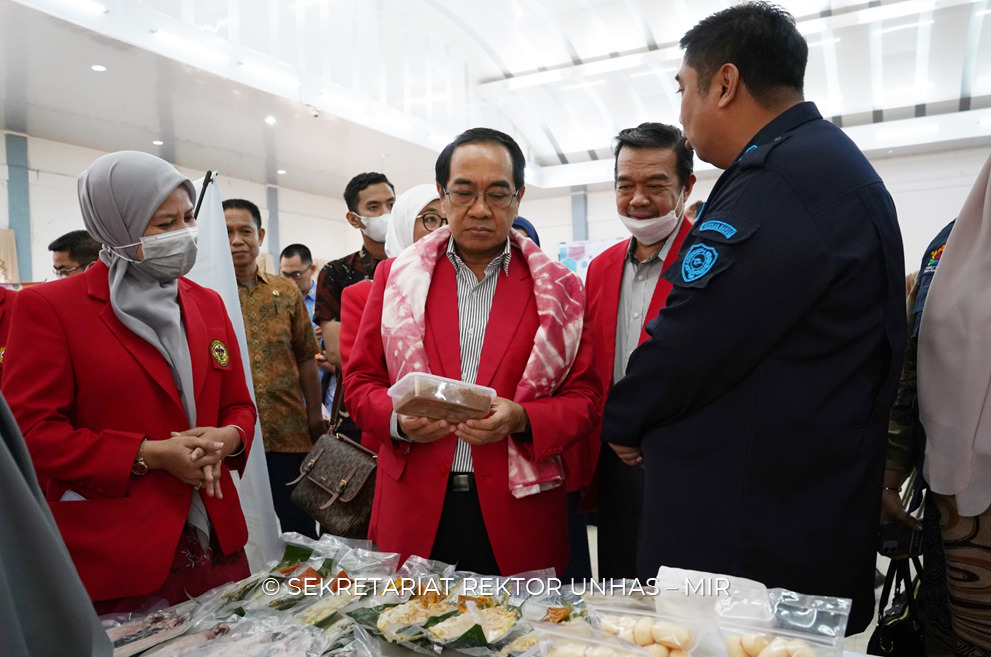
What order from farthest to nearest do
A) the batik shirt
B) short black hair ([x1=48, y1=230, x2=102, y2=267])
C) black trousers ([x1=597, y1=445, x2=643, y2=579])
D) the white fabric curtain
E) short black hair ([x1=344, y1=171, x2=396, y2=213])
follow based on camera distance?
1. the white fabric curtain
2. short black hair ([x1=344, y1=171, x2=396, y2=213])
3. short black hair ([x1=48, y1=230, x2=102, y2=267])
4. the batik shirt
5. black trousers ([x1=597, y1=445, x2=643, y2=579])

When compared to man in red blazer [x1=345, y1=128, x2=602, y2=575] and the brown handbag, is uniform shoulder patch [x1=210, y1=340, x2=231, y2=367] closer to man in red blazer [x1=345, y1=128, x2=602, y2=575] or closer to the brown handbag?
man in red blazer [x1=345, y1=128, x2=602, y2=575]

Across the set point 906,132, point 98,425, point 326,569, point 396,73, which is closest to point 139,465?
point 98,425

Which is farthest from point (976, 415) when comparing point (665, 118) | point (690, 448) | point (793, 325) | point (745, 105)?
point (665, 118)

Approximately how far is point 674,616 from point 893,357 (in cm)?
79

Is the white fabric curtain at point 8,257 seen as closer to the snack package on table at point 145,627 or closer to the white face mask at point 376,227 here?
the white face mask at point 376,227

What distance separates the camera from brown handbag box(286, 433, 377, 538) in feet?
6.54

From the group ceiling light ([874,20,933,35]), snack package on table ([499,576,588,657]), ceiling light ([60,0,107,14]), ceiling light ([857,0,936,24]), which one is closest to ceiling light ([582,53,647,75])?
ceiling light ([857,0,936,24])

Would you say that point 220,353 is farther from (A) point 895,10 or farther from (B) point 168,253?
(A) point 895,10

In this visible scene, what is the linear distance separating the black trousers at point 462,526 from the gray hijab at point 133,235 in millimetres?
671

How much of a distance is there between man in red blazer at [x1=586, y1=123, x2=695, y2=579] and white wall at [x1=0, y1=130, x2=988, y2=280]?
9.70 metres

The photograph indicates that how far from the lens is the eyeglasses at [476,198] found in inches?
68.8

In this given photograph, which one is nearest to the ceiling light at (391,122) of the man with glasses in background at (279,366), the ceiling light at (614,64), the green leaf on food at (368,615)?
the ceiling light at (614,64)

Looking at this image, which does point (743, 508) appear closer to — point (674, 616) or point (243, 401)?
point (674, 616)

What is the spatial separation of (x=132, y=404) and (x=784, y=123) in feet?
5.31
